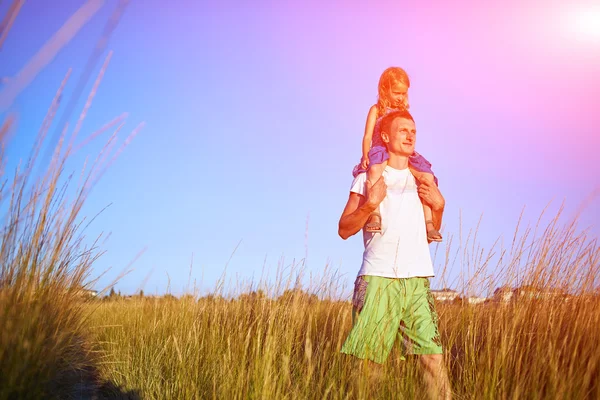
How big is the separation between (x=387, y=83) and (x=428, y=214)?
1.17 meters

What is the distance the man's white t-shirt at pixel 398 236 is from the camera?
3.02 metres

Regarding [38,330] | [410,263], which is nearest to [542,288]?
[410,263]

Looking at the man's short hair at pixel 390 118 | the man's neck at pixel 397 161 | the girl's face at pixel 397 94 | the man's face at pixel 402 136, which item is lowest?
the man's neck at pixel 397 161

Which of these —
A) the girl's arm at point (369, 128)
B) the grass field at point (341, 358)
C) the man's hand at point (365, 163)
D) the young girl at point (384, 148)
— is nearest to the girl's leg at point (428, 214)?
the young girl at point (384, 148)

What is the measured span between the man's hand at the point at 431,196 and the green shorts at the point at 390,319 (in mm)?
506

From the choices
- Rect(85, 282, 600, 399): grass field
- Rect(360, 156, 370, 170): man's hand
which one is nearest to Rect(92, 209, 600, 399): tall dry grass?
Rect(85, 282, 600, 399): grass field

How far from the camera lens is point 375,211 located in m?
3.14

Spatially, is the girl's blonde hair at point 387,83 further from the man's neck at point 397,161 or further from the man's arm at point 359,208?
the man's arm at point 359,208

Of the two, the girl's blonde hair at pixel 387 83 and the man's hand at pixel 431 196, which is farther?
the girl's blonde hair at pixel 387 83

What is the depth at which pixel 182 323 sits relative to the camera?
16.6ft

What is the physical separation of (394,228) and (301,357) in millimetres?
1630

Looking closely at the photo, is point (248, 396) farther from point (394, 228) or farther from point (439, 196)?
point (439, 196)

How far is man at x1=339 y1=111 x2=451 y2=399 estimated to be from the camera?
2.88 metres

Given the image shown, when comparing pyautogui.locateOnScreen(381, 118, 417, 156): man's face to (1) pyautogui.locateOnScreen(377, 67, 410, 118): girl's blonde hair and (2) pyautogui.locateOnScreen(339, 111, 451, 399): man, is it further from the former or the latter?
(1) pyautogui.locateOnScreen(377, 67, 410, 118): girl's blonde hair
